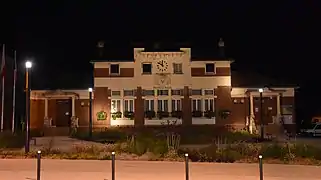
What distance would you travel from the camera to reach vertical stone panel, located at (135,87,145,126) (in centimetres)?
4216

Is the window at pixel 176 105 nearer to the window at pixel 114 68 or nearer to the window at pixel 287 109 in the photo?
the window at pixel 114 68

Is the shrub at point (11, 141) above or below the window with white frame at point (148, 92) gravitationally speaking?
below

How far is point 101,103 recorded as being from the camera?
42.2m

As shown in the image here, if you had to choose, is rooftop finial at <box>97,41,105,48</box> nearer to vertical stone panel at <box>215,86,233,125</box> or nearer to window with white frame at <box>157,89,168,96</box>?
window with white frame at <box>157,89,168,96</box>

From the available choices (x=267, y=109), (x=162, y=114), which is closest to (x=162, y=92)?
(x=162, y=114)

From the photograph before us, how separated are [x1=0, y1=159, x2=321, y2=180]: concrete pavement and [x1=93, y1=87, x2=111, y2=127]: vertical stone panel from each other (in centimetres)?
2577

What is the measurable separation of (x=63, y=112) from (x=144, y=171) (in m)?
32.1

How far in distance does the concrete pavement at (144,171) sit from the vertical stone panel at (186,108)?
26.2 m

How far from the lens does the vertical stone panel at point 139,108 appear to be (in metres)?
42.2

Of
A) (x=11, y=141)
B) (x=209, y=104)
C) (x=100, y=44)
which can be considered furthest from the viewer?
(x=100, y=44)

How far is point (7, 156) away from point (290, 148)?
11.3 m

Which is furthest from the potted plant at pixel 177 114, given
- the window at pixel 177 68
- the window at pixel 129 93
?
the window at pixel 129 93

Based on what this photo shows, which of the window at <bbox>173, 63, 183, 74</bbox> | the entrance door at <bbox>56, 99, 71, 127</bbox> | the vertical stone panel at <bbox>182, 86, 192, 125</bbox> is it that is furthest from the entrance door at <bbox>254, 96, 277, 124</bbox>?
the entrance door at <bbox>56, 99, 71, 127</bbox>

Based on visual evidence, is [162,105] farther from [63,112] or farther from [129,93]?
[63,112]
